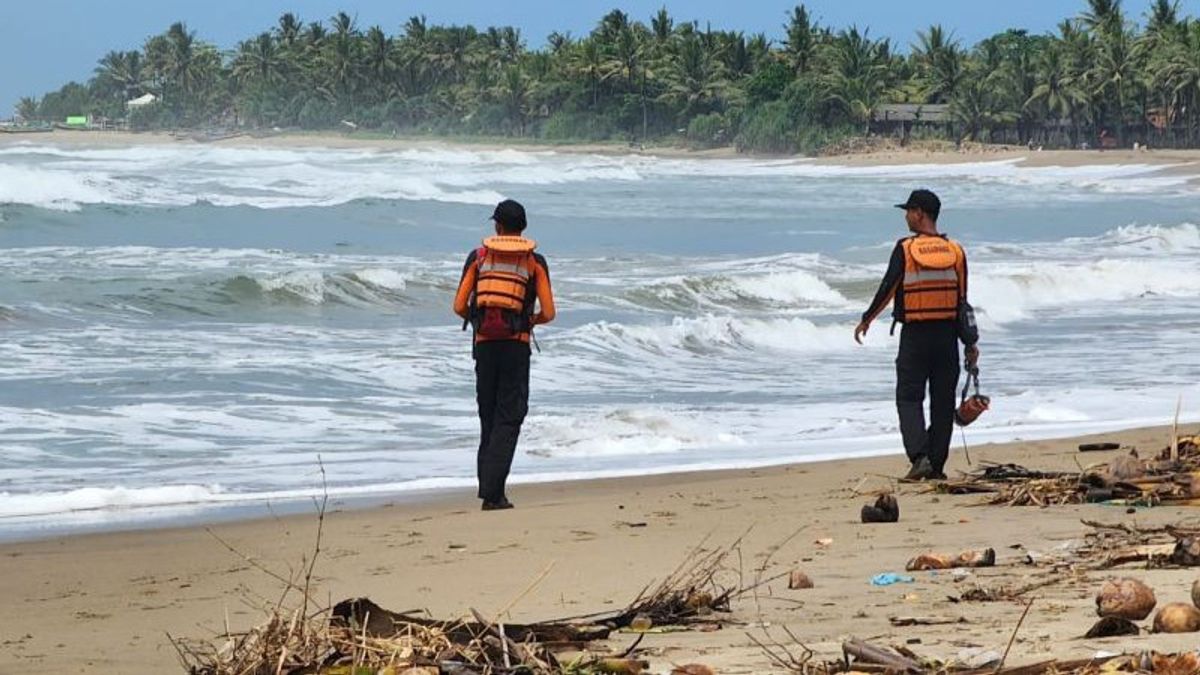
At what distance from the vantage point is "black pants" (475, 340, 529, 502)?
877 cm

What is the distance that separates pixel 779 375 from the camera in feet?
52.9

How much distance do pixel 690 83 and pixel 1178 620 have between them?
113504 millimetres

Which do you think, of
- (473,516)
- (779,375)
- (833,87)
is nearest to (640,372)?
(779,375)

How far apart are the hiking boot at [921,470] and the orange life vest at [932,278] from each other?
2.21 ft

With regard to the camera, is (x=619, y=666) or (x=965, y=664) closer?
(x=965, y=664)

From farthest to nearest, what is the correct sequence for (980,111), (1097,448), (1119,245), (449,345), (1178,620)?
(980,111) < (1119,245) < (449,345) < (1097,448) < (1178,620)

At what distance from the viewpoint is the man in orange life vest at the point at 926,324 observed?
364 inches

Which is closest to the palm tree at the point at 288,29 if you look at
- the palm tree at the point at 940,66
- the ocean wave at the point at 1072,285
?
the palm tree at the point at 940,66

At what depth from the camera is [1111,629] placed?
15.5ft

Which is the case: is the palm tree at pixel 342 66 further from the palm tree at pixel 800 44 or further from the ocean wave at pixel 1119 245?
the ocean wave at pixel 1119 245

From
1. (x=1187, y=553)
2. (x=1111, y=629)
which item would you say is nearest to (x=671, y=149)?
(x=1187, y=553)

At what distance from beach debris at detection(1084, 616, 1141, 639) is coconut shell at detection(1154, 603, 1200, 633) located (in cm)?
6

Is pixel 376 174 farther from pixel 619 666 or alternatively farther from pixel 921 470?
pixel 619 666

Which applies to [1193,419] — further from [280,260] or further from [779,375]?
[280,260]
